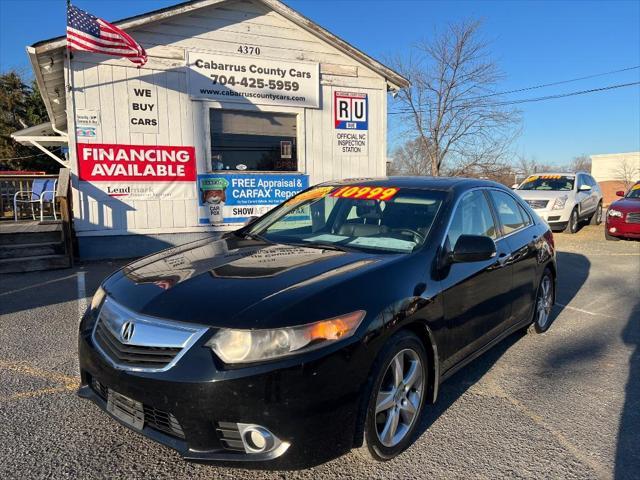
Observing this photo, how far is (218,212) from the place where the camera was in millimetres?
9312

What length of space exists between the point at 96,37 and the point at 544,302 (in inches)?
295

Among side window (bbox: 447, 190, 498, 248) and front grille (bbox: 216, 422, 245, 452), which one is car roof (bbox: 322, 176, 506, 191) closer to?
side window (bbox: 447, 190, 498, 248)

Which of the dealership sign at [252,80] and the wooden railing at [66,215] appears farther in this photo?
the dealership sign at [252,80]

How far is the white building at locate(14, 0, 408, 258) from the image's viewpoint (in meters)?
8.30

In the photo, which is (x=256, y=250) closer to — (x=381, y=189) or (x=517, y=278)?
(x=381, y=189)

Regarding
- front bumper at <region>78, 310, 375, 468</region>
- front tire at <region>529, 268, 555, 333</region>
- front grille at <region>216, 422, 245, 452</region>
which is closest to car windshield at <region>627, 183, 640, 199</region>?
front tire at <region>529, 268, 555, 333</region>

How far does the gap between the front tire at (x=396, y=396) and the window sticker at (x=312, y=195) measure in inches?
72.2

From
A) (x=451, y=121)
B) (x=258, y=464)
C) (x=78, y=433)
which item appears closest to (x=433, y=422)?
(x=258, y=464)

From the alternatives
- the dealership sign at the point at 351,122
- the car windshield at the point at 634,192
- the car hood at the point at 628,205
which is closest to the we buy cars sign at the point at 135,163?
the dealership sign at the point at 351,122

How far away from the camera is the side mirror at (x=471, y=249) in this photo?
9.91 ft

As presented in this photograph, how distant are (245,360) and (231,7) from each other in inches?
350

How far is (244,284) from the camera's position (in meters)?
2.48

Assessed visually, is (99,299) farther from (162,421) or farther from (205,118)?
(205,118)

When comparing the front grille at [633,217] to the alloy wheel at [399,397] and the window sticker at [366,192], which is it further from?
the alloy wheel at [399,397]
